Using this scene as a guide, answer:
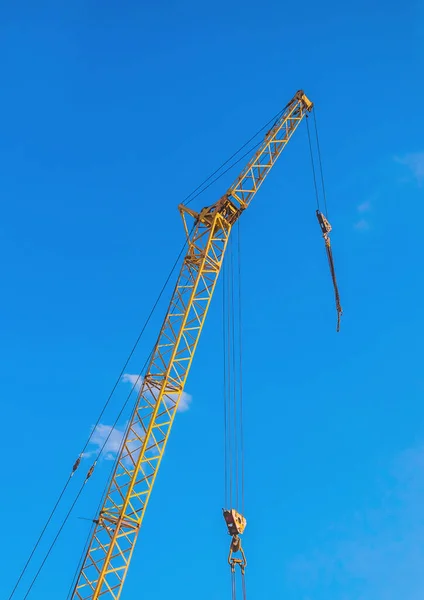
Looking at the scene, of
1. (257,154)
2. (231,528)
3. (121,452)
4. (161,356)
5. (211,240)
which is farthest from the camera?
(257,154)

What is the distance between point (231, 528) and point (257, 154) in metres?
23.6

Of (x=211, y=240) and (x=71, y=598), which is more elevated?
(x=211, y=240)

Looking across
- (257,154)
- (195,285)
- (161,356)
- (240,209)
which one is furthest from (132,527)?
(257,154)

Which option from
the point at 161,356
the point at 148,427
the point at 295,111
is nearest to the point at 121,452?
the point at 148,427

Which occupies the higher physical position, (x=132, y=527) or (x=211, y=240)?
(x=211, y=240)

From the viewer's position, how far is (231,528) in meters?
21.9

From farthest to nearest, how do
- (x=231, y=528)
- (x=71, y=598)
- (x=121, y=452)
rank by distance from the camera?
(x=121, y=452) → (x=71, y=598) → (x=231, y=528)

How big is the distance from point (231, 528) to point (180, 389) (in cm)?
804

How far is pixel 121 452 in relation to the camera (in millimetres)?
26375

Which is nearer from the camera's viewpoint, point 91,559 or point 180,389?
point 91,559

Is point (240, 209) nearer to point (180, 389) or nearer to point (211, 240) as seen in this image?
point (211, 240)

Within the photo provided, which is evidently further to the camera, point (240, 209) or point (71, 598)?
point (240, 209)

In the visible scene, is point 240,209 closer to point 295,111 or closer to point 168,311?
point 168,311

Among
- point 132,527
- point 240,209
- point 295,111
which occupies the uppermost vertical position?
point 295,111
